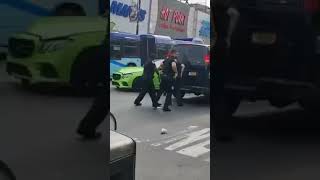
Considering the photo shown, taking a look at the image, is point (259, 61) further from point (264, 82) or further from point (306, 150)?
point (306, 150)

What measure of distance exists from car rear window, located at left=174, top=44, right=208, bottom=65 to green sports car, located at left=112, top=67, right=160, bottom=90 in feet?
0.57

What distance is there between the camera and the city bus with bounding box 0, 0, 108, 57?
123cm

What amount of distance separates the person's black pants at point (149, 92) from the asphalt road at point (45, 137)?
53 cm

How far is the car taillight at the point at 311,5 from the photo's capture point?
1288mm

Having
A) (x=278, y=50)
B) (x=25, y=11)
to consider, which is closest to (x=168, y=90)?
(x=278, y=50)

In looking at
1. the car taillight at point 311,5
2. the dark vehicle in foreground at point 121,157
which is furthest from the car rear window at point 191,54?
the car taillight at point 311,5

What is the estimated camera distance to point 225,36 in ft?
4.38

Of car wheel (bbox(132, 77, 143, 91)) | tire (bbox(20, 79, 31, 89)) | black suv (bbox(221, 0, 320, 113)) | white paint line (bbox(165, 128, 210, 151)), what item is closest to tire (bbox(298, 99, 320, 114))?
black suv (bbox(221, 0, 320, 113))

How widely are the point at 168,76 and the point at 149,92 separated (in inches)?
4.1

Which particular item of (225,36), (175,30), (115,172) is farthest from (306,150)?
(175,30)

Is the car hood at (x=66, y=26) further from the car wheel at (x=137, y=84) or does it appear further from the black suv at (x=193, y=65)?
the car wheel at (x=137, y=84)

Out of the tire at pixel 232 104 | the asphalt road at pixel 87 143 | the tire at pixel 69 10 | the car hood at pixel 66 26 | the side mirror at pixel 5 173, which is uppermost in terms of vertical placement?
the tire at pixel 69 10

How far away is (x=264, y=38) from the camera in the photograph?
52.6 inches

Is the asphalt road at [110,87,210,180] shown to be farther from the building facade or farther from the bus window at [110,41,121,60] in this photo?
the building facade
